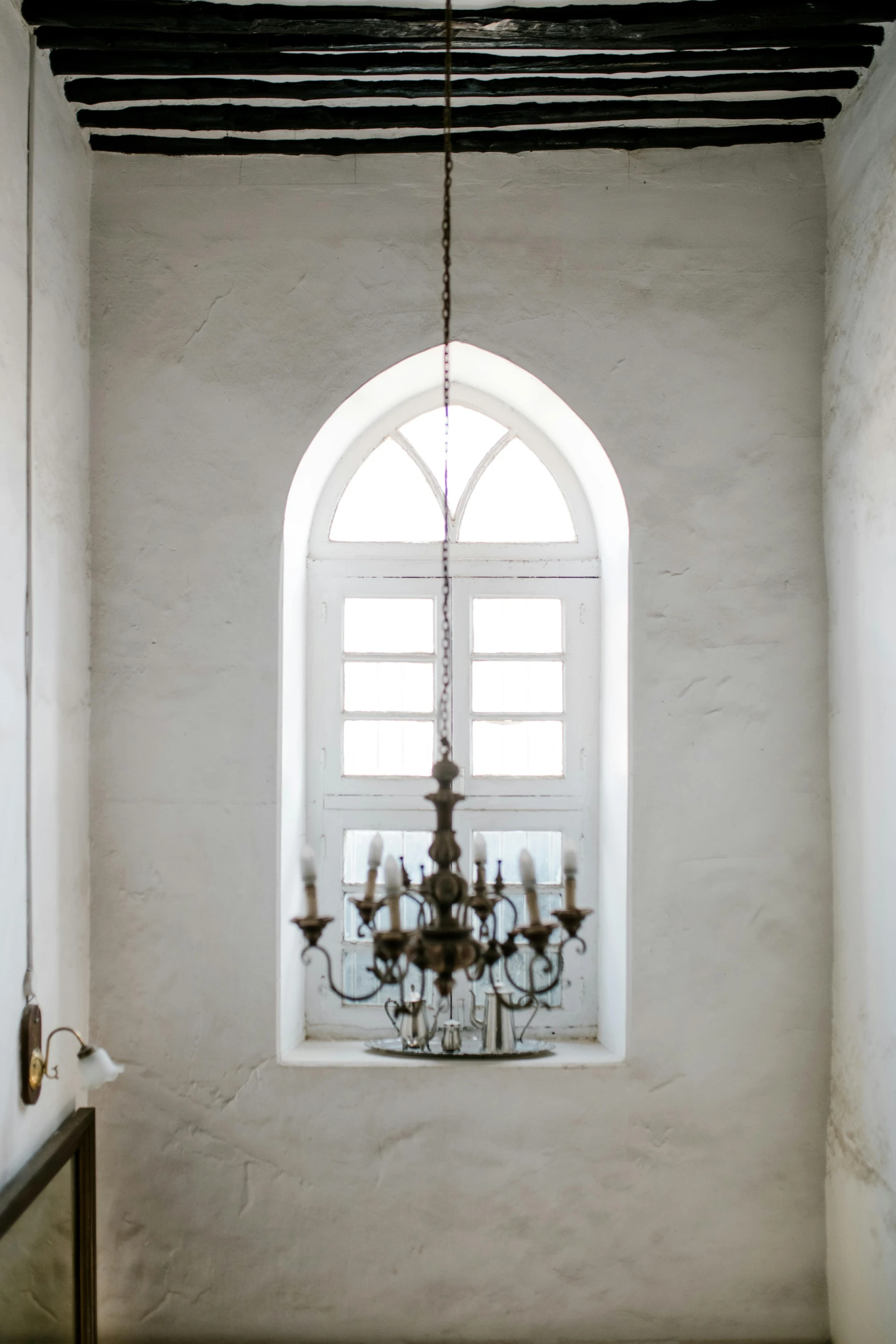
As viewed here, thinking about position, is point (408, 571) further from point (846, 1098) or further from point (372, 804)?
Answer: point (846, 1098)

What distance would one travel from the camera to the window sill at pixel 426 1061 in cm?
314

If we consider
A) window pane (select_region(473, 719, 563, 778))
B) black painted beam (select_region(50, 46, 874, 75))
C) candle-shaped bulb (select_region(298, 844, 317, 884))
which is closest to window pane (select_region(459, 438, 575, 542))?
window pane (select_region(473, 719, 563, 778))

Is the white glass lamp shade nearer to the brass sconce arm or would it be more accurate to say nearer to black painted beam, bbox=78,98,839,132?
the brass sconce arm

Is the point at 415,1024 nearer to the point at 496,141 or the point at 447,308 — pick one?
the point at 447,308

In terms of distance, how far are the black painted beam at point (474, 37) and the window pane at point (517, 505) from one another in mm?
1269

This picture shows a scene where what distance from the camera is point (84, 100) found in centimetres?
298

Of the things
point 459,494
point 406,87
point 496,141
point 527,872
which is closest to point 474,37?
point 406,87

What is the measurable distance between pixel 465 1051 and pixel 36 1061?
1.35 metres

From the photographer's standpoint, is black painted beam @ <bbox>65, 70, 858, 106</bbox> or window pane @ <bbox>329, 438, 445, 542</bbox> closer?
black painted beam @ <bbox>65, 70, 858, 106</bbox>

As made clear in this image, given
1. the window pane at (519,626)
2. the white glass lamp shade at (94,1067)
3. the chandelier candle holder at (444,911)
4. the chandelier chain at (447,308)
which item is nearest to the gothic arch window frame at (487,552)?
the window pane at (519,626)

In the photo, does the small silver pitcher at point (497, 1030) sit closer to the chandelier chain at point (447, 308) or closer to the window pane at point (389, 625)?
the chandelier chain at point (447, 308)

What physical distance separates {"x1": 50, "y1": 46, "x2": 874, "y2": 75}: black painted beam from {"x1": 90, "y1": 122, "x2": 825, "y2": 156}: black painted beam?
0.30 m

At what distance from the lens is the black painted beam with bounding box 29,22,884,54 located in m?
2.72

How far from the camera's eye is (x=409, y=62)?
2857 mm
